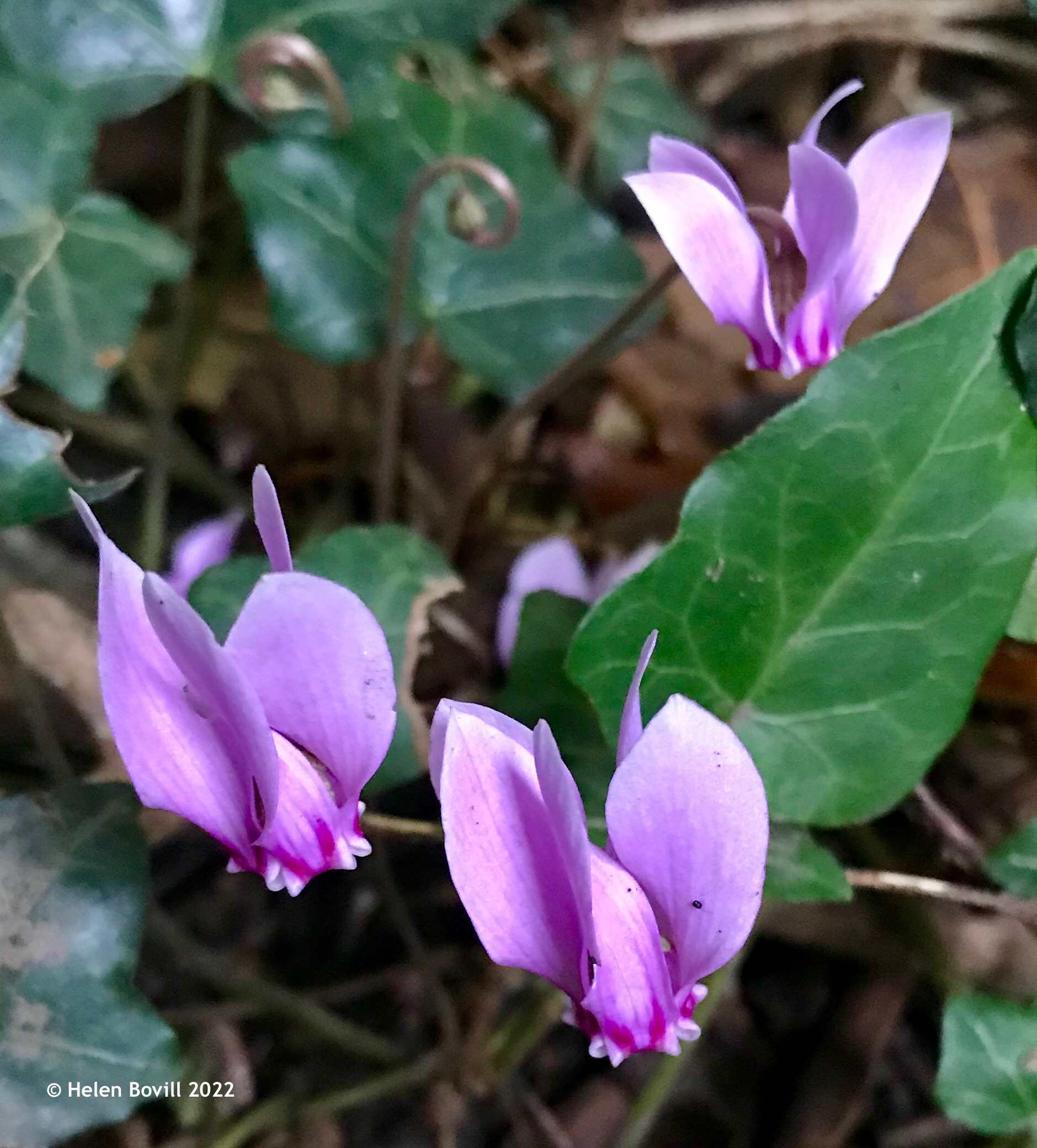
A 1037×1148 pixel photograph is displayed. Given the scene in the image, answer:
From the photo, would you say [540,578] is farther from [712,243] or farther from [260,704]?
[260,704]

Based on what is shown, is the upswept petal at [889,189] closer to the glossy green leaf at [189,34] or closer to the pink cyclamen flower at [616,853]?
the pink cyclamen flower at [616,853]

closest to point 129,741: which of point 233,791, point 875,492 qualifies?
point 233,791

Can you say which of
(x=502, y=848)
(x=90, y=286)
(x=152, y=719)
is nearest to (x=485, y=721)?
(x=502, y=848)

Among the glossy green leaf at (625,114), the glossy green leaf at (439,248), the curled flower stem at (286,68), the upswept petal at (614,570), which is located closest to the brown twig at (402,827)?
the upswept petal at (614,570)

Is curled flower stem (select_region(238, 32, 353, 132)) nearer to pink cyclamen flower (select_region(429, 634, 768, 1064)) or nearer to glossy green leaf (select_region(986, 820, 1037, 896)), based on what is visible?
pink cyclamen flower (select_region(429, 634, 768, 1064))

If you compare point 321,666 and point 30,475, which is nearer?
point 321,666

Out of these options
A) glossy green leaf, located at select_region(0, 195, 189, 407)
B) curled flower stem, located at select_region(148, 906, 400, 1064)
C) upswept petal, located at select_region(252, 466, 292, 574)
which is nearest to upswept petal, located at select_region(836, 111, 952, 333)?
upswept petal, located at select_region(252, 466, 292, 574)

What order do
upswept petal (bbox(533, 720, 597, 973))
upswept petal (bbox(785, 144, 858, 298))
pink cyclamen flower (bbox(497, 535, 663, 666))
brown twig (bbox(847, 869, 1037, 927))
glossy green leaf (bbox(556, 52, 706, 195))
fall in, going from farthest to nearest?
glossy green leaf (bbox(556, 52, 706, 195)) < pink cyclamen flower (bbox(497, 535, 663, 666)) < brown twig (bbox(847, 869, 1037, 927)) < upswept petal (bbox(785, 144, 858, 298)) < upswept petal (bbox(533, 720, 597, 973))
